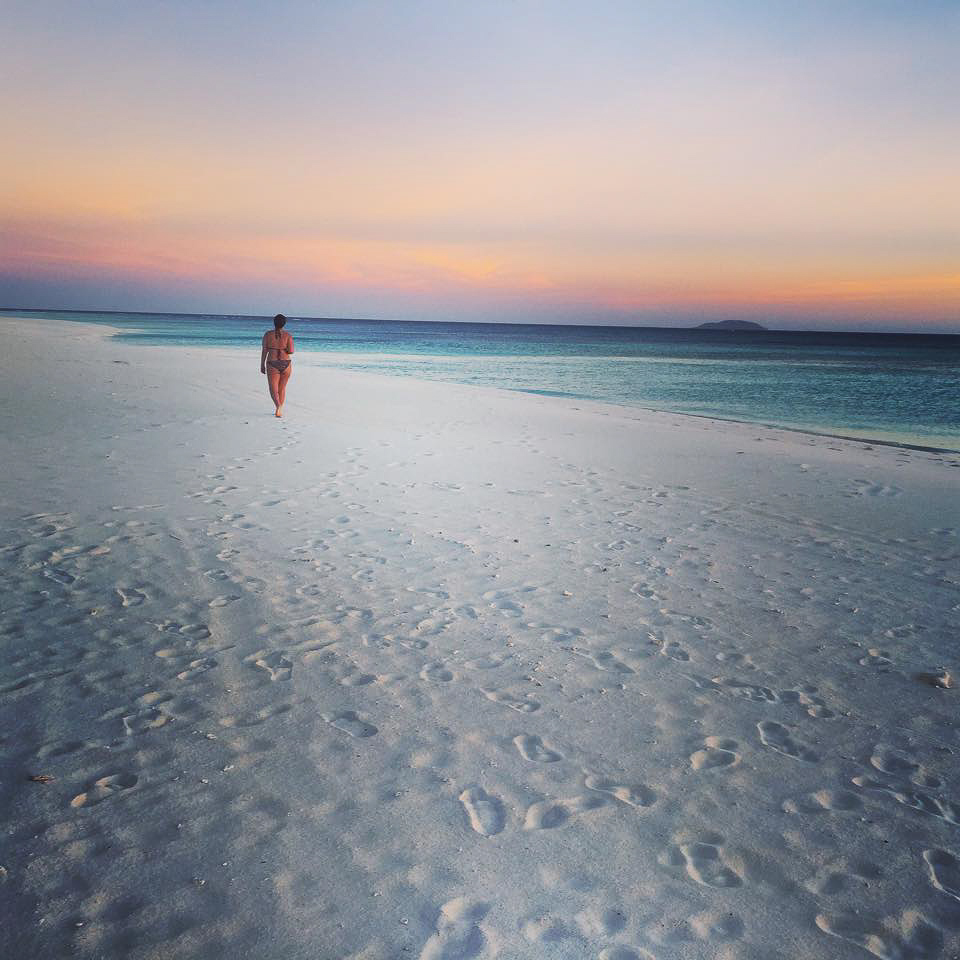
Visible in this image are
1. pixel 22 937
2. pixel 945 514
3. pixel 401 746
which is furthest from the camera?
pixel 945 514

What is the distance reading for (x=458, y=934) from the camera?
2480mm

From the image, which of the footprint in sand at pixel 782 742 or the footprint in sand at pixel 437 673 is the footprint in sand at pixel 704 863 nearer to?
the footprint in sand at pixel 782 742

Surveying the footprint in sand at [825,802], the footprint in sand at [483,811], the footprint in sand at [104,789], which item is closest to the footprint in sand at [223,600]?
the footprint in sand at [104,789]

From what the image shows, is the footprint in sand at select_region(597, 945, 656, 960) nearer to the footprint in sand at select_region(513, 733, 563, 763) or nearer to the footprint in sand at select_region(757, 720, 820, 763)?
A: the footprint in sand at select_region(513, 733, 563, 763)

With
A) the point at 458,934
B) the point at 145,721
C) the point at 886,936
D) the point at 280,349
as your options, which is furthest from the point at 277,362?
the point at 886,936

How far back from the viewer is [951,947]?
252 cm

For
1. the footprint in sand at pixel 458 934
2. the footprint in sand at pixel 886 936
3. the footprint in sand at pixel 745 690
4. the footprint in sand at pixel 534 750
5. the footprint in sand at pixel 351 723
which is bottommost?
the footprint in sand at pixel 886 936

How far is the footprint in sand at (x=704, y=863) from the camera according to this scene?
276 centimetres

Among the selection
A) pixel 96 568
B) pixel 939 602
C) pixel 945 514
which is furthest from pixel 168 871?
pixel 945 514

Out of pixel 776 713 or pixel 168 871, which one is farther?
pixel 776 713

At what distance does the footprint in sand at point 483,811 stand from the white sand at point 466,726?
0.05 ft

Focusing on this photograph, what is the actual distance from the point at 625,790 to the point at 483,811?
2.12 feet

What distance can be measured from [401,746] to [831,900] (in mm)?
1848

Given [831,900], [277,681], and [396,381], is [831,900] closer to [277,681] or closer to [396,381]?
[277,681]
